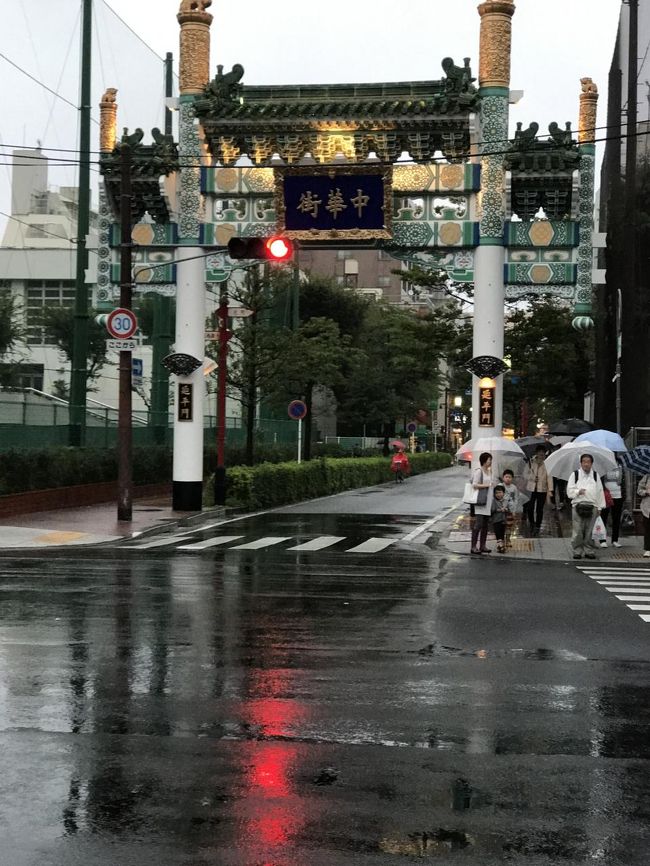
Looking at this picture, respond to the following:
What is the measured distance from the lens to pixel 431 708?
8.39 meters

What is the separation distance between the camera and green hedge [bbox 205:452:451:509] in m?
Result: 33.7

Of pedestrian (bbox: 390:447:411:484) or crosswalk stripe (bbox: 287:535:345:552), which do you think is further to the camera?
pedestrian (bbox: 390:447:411:484)

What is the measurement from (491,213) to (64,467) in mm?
12910

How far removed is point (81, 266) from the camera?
36.4 m

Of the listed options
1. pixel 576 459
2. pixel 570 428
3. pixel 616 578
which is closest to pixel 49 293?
pixel 570 428

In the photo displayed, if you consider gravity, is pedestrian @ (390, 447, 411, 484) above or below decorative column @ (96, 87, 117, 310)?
below

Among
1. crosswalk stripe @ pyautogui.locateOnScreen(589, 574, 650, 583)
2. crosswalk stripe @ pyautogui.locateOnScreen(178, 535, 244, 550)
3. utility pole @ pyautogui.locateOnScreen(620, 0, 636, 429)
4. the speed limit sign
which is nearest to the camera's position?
crosswalk stripe @ pyautogui.locateOnScreen(589, 574, 650, 583)

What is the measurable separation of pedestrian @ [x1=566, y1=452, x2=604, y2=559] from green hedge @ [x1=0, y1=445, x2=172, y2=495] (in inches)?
543

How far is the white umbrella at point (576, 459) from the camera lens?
72.4ft

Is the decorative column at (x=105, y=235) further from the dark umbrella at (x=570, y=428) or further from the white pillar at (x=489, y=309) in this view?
the dark umbrella at (x=570, y=428)

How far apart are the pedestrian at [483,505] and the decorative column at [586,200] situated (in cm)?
772

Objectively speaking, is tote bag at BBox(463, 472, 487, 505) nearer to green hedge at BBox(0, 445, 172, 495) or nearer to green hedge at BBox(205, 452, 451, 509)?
green hedge at BBox(0, 445, 172, 495)

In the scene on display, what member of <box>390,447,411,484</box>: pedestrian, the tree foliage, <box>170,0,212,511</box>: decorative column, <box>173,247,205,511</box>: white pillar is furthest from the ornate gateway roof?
the tree foliage

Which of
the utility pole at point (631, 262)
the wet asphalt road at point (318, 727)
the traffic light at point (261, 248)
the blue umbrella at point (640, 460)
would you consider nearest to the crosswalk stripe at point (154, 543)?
the traffic light at point (261, 248)
